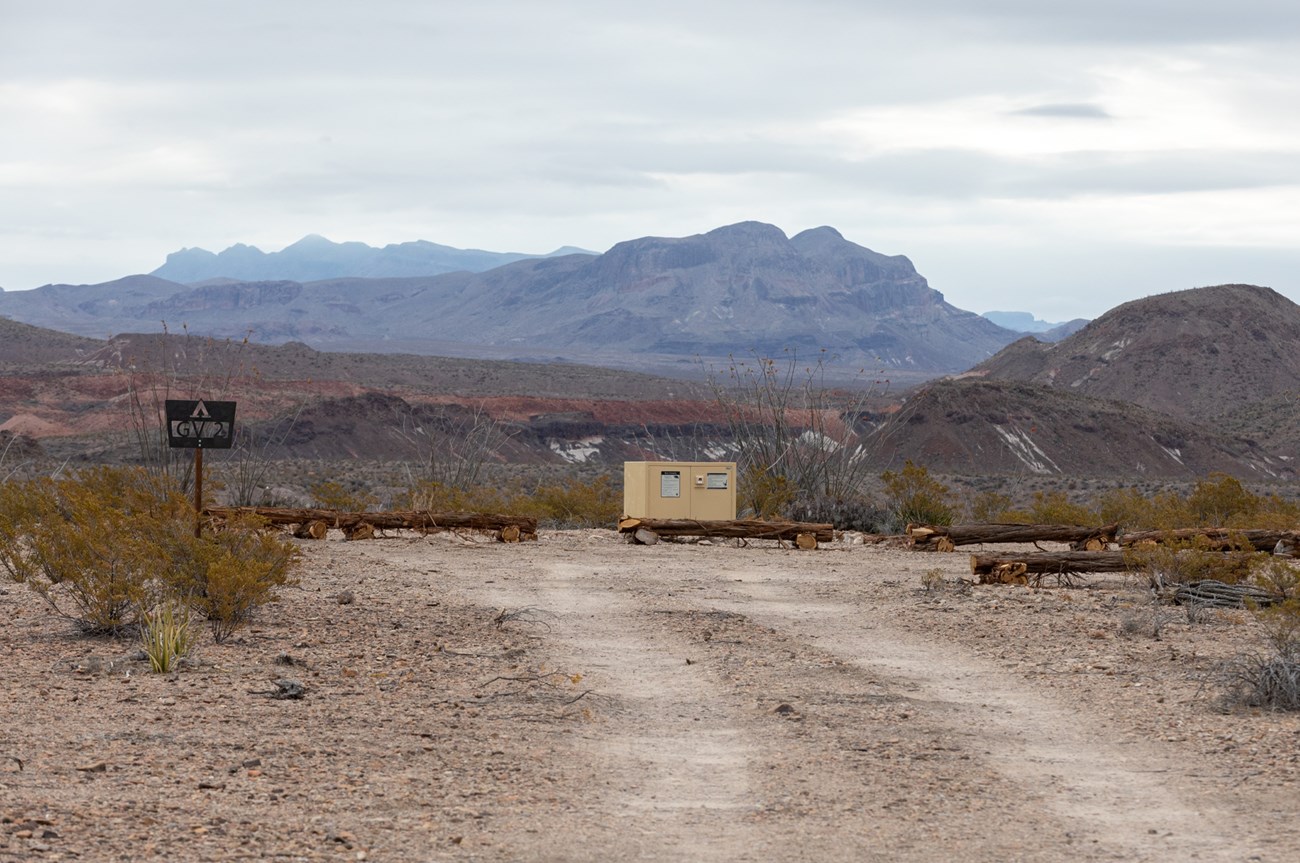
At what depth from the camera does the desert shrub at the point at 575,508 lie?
96.2ft

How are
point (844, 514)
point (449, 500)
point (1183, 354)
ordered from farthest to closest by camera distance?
point (1183, 354) < point (844, 514) < point (449, 500)

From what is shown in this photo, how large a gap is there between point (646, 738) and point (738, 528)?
1513 cm

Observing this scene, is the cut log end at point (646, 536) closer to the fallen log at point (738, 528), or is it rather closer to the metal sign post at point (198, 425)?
the fallen log at point (738, 528)

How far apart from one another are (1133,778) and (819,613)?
24.5ft

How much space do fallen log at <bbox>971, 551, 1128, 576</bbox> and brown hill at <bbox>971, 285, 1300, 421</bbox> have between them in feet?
283

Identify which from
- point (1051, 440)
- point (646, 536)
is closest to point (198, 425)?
point (646, 536)

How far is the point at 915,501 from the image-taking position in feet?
93.6

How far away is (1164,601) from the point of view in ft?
50.1

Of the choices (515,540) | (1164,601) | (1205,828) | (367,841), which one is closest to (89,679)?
(367,841)

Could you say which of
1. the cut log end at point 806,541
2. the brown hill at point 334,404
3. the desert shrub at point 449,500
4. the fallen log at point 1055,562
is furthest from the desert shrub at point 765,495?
the brown hill at point 334,404

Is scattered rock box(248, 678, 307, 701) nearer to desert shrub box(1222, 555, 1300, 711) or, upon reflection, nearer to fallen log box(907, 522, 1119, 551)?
desert shrub box(1222, 555, 1300, 711)

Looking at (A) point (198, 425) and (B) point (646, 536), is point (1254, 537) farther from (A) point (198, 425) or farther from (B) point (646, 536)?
(A) point (198, 425)

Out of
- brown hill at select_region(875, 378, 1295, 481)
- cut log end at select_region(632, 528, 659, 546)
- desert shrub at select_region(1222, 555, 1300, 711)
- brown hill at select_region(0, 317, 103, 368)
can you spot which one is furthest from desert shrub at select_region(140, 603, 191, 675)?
brown hill at select_region(0, 317, 103, 368)

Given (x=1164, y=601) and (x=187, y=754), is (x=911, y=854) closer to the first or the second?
(x=187, y=754)
